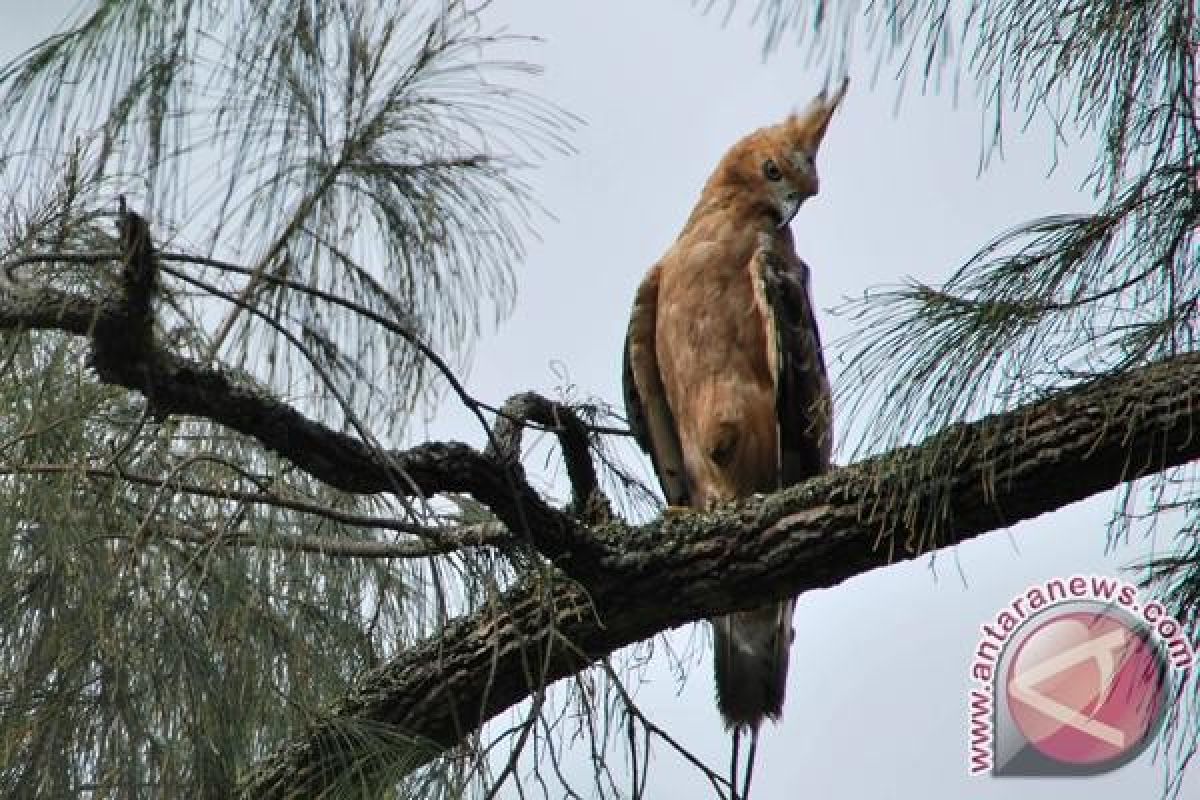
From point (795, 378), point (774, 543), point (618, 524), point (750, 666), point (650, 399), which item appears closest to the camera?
point (774, 543)

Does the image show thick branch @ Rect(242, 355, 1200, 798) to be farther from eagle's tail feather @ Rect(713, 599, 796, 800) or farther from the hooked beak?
the hooked beak

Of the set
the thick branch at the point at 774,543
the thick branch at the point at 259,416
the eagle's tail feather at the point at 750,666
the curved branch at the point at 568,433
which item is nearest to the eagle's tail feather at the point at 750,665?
the eagle's tail feather at the point at 750,666

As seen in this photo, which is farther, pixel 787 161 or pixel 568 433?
pixel 787 161

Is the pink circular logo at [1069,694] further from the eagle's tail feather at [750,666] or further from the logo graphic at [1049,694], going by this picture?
the eagle's tail feather at [750,666]

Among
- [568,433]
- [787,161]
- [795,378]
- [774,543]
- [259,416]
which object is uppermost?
[787,161]

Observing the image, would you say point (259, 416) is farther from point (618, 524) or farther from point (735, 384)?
point (735, 384)

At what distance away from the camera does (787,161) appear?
4.40 metres

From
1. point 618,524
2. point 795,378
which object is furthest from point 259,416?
point 795,378

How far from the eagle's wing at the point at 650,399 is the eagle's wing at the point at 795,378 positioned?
25 centimetres

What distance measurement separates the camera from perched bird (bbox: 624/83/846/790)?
3.80 metres

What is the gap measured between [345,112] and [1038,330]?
113cm

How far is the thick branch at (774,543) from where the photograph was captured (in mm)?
2604

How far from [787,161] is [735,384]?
0.65 meters

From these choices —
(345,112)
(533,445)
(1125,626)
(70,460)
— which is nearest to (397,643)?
(533,445)
